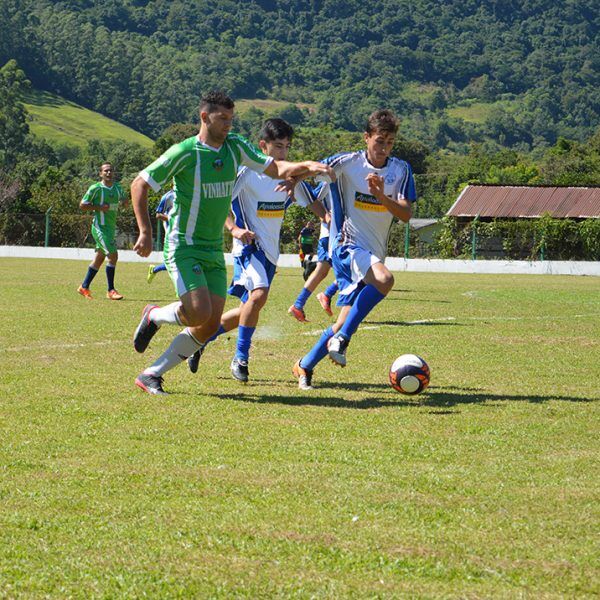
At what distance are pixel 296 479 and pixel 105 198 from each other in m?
14.1

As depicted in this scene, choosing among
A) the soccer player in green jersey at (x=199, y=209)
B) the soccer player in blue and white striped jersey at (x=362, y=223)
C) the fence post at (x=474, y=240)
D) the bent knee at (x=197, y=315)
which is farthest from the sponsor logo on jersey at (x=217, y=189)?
the fence post at (x=474, y=240)

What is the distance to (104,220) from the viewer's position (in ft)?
62.4

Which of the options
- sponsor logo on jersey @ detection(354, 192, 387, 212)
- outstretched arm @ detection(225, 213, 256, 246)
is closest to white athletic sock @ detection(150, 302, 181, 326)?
outstretched arm @ detection(225, 213, 256, 246)

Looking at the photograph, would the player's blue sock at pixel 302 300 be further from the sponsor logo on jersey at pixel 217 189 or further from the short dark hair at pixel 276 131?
the sponsor logo on jersey at pixel 217 189

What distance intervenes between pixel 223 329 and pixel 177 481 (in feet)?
14.1

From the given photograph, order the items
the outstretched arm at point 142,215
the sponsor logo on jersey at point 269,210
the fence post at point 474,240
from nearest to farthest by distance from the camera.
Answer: the outstretched arm at point 142,215
the sponsor logo on jersey at point 269,210
the fence post at point 474,240

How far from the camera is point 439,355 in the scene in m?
11.0

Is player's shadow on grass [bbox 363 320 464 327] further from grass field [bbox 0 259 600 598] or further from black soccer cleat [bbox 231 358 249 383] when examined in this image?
black soccer cleat [bbox 231 358 249 383]

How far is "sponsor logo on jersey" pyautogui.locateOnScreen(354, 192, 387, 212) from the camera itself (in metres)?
8.99

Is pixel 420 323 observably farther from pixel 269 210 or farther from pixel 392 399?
pixel 392 399

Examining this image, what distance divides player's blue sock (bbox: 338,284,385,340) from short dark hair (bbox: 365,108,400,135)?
121 cm

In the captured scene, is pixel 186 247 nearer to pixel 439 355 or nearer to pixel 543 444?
pixel 543 444

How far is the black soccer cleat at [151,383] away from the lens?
803 centimetres

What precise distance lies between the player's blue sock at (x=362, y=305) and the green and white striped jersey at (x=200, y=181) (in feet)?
4.05
